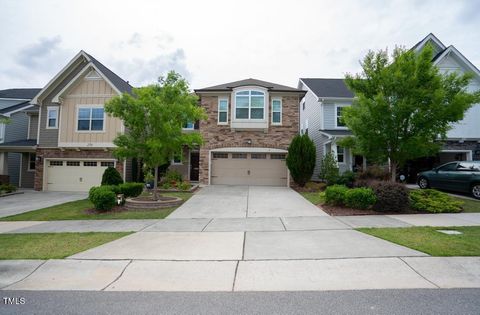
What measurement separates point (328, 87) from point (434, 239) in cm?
1602

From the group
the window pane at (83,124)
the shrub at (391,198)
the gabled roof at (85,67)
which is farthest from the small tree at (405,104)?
the window pane at (83,124)

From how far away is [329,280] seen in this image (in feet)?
12.7

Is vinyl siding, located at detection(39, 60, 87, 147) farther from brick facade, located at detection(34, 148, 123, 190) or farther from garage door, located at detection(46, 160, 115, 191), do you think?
garage door, located at detection(46, 160, 115, 191)

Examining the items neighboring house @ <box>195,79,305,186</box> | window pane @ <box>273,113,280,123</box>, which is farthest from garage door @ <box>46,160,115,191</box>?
window pane @ <box>273,113,280,123</box>

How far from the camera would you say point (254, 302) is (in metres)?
3.26

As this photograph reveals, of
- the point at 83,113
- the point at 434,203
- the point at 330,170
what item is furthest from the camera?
the point at 83,113

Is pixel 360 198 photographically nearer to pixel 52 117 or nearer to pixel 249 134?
pixel 249 134

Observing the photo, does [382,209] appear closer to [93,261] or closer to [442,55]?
[93,261]

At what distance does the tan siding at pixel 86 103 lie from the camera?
16.2m

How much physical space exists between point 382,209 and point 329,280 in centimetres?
640

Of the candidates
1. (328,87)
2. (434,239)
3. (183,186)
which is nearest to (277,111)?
(328,87)

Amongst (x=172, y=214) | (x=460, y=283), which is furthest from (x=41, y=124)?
(x=460, y=283)

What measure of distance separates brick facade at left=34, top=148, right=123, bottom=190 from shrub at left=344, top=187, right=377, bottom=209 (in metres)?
13.7

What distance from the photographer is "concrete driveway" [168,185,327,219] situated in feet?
29.3
